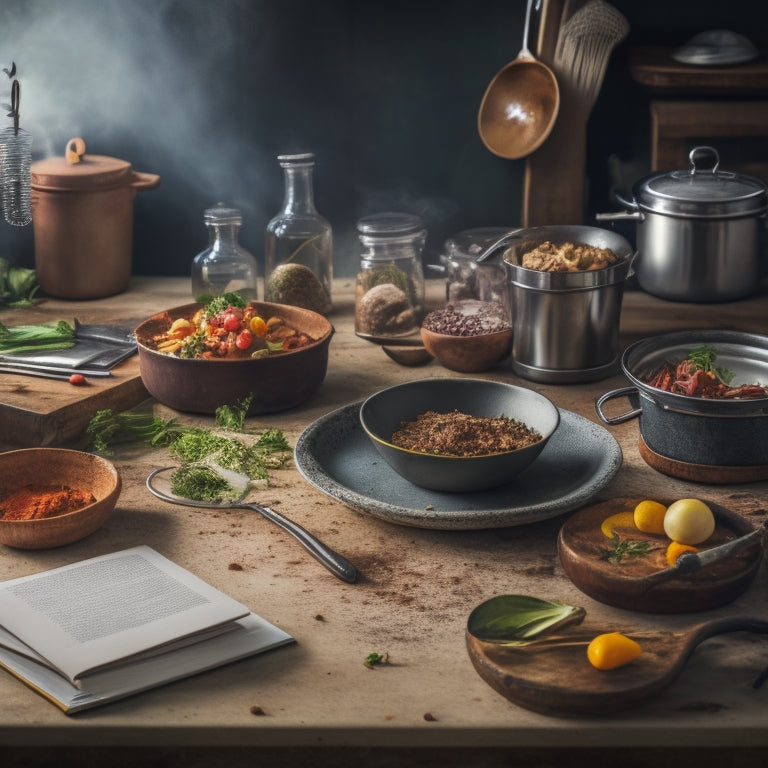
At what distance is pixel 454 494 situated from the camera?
1734 millimetres

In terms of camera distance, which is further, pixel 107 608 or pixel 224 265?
pixel 224 265

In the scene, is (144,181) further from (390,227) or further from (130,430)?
(130,430)

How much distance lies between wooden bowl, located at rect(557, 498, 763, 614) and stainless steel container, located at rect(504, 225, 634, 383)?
2.45ft

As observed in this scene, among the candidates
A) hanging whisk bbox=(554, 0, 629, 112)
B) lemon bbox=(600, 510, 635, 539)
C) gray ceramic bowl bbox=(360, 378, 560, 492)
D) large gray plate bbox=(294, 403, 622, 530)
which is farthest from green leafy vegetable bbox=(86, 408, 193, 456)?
hanging whisk bbox=(554, 0, 629, 112)

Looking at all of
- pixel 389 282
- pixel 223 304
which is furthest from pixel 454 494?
pixel 389 282

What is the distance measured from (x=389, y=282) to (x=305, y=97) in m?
0.66

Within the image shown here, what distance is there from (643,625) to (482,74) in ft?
6.13

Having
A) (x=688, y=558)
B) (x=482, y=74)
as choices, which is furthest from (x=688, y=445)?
(x=482, y=74)

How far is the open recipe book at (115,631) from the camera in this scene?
4.18 feet

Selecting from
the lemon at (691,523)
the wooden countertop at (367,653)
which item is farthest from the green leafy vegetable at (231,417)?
the lemon at (691,523)

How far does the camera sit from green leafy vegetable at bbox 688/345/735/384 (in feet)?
6.15

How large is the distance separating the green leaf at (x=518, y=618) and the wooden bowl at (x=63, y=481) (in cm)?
61

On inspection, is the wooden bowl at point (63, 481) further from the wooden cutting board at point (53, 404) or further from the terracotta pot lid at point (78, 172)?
the terracotta pot lid at point (78, 172)

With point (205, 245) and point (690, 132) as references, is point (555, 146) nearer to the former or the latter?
point (690, 132)
